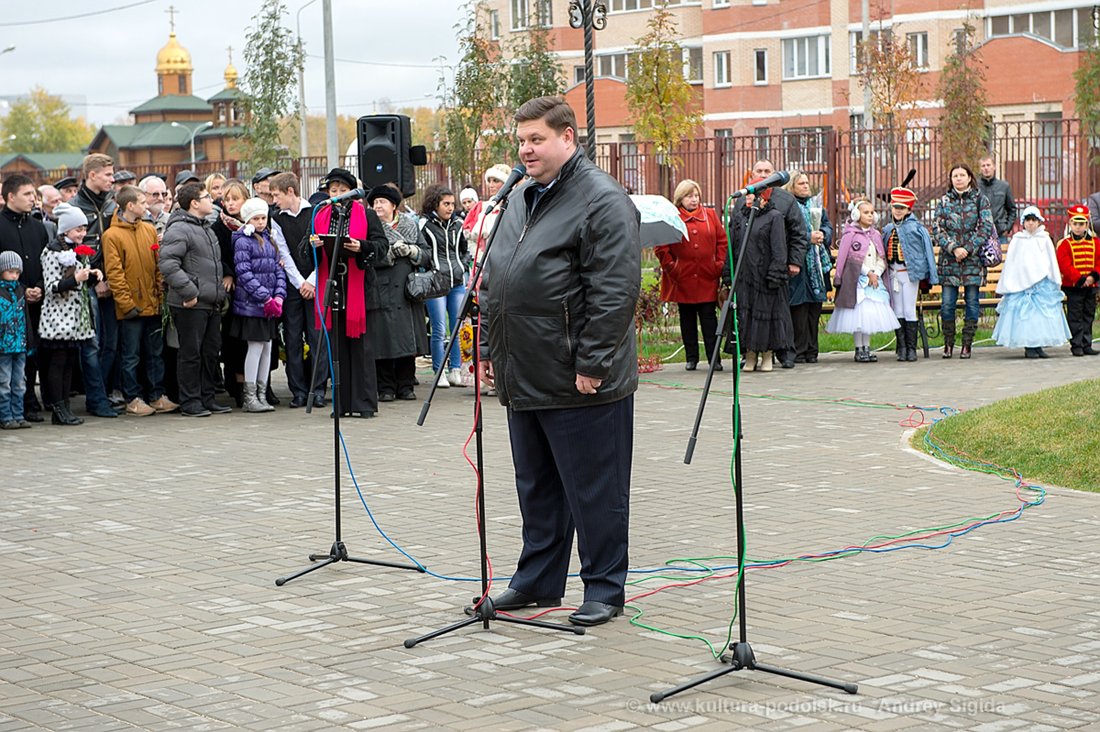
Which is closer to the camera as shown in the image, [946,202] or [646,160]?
[946,202]

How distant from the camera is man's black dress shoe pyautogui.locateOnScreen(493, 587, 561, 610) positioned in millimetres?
7059

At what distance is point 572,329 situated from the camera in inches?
266

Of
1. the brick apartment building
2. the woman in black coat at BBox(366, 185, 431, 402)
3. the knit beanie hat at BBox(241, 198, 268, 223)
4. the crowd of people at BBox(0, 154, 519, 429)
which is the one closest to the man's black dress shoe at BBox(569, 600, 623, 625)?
the crowd of people at BBox(0, 154, 519, 429)

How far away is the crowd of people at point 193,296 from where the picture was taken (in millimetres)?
13953

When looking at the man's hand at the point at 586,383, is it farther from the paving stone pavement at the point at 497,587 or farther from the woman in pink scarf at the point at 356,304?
the woman in pink scarf at the point at 356,304

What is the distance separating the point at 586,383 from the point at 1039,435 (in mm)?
5742

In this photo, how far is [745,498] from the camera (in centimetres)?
992

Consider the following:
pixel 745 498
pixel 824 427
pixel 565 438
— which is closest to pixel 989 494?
pixel 745 498

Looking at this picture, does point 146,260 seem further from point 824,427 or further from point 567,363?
point 567,363

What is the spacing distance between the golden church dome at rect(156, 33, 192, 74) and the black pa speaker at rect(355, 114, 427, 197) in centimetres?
13374

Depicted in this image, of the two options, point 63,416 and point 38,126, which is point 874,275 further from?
point 38,126

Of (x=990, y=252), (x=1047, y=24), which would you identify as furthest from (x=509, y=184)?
(x=1047, y=24)

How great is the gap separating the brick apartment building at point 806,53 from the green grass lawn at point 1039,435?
146ft

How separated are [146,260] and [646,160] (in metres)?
14.8
